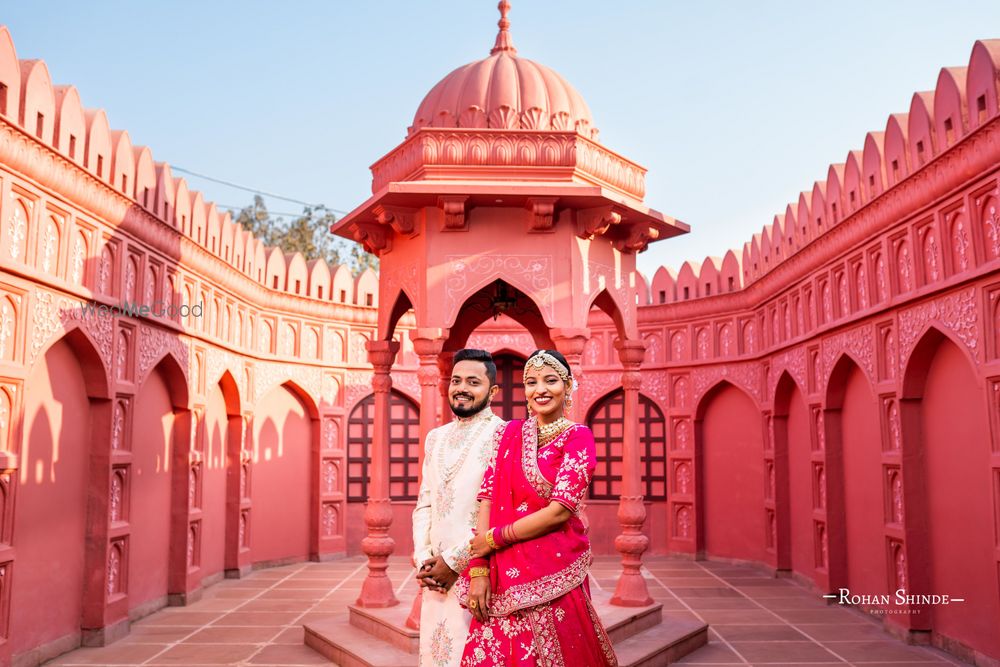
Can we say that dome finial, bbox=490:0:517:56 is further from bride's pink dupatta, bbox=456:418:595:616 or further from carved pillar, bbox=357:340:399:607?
bride's pink dupatta, bbox=456:418:595:616

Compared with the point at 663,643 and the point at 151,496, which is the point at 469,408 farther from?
the point at 151,496

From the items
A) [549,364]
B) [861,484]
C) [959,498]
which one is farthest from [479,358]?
[861,484]

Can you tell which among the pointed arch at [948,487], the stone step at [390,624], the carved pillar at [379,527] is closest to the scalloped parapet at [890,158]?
the pointed arch at [948,487]

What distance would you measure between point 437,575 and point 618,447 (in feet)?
31.2

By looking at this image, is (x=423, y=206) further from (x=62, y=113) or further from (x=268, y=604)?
(x=268, y=604)

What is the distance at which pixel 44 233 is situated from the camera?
21.1ft

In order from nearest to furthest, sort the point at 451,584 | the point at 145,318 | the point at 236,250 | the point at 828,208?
the point at 451,584 → the point at 145,318 → the point at 828,208 → the point at 236,250

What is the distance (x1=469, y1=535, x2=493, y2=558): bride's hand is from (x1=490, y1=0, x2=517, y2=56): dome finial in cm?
583

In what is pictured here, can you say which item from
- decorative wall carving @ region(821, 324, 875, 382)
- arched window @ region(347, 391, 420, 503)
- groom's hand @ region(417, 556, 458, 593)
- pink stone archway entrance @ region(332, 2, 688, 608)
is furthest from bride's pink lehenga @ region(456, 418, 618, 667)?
arched window @ region(347, 391, 420, 503)

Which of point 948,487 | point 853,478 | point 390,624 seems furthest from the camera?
point 853,478

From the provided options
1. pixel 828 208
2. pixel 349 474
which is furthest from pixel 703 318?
pixel 349 474

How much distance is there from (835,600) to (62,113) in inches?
348

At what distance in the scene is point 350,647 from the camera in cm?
649

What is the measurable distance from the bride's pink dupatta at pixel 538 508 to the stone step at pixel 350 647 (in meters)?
3.14
